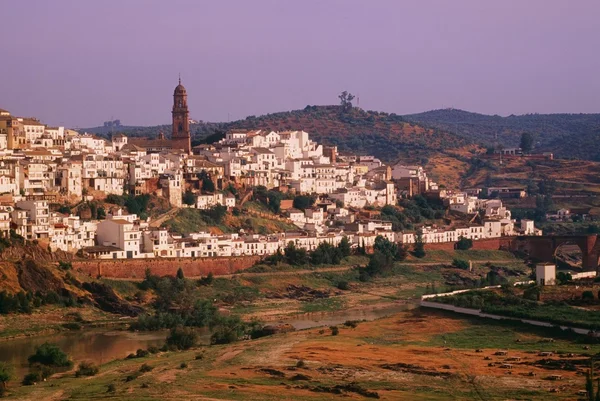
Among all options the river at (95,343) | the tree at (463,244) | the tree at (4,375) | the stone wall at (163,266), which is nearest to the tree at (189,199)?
the stone wall at (163,266)

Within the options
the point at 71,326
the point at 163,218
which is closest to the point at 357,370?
the point at 71,326

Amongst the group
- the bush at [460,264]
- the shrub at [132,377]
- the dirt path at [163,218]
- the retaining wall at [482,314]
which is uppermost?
the dirt path at [163,218]

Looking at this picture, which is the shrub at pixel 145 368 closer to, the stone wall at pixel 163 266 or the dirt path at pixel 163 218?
the stone wall at pixel 163 266

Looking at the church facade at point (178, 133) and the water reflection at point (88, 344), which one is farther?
the church facade at point (178, 133)

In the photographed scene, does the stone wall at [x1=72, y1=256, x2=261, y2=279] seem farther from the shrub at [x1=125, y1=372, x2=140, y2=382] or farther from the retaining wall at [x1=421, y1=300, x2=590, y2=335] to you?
the shrub at [x1=125, y1=372, x2=140, y2=382]

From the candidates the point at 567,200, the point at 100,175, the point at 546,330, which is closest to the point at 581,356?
the point at 546,330

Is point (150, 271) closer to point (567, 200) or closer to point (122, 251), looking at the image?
point (122, 251)
